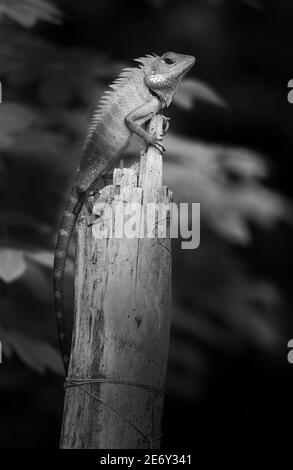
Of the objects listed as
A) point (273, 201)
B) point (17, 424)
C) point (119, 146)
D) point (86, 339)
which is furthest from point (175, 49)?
point (86, 339)

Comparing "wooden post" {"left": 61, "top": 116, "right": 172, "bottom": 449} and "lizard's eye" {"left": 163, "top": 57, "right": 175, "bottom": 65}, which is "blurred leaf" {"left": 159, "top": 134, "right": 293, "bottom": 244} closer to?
"lizard's eye" {"left": 163, "top": 57, "right": 175, "bottom": 65}

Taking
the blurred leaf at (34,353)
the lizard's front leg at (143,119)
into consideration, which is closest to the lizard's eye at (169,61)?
the lizard's front leg at (143,119)

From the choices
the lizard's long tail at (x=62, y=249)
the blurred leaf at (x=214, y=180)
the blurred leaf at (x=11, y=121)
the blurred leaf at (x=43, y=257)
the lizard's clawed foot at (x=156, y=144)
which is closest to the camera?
the lizard's clawed foot at (x=156, y=144)

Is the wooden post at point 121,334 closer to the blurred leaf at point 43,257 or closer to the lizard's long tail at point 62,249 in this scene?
the lizard's long tail at point 62,249

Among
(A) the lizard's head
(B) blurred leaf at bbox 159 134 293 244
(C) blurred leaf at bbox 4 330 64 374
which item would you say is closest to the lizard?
(A) the lizard's head

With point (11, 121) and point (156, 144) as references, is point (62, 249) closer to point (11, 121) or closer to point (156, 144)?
point (156, 144)
